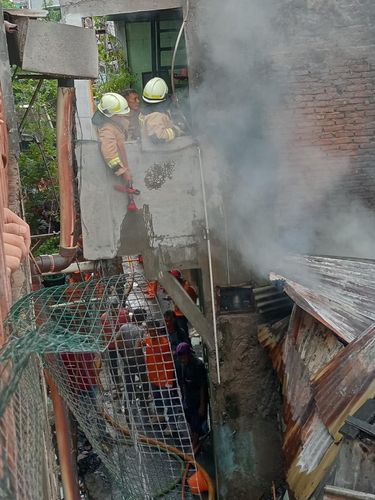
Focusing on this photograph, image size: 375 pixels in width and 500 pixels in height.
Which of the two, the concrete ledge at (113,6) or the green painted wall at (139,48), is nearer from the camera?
the concrete ledge at (113,6)

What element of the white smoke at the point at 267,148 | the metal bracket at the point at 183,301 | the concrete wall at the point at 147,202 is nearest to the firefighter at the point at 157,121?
the concrete wall at the point at 147,202

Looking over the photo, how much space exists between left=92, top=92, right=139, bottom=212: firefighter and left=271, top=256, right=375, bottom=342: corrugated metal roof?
2.06 metres

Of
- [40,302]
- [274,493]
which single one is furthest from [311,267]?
[40,302]

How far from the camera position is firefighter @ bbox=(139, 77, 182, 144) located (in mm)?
6727

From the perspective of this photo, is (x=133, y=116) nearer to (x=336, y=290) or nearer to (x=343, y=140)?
(x=343, y=140)

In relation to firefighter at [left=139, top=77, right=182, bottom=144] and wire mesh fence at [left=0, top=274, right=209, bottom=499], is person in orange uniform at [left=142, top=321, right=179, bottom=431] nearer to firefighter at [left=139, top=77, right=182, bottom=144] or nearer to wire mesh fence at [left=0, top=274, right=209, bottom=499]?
wire mesh fence at [left=0, top=274, right=209, bottom=499]

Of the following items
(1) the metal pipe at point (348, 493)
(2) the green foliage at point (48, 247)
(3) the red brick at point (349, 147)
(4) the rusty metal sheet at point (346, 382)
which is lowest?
(1) the metal pipe at point (348, 493)

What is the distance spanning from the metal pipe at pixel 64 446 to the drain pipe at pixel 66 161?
5.19ft

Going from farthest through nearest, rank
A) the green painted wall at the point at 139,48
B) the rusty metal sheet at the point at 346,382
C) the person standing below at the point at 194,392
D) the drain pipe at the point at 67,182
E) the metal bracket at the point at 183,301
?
the green painted wall at the point at 139,48 < the person standing below at the point at 194,392 < the metal bracket at the point at 183,301 < the drain pipe at the point at 67,182 < the rusty metal sheet at the point at 346,382

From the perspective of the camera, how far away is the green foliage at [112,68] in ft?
32.9

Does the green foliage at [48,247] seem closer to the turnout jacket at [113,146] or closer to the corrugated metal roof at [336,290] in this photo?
the turnout jacket at [113,146]

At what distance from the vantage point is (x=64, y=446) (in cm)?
604

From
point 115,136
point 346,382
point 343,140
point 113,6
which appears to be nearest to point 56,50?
point 115,136

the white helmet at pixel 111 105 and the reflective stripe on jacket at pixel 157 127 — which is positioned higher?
the white helmet at pixel 111 105
